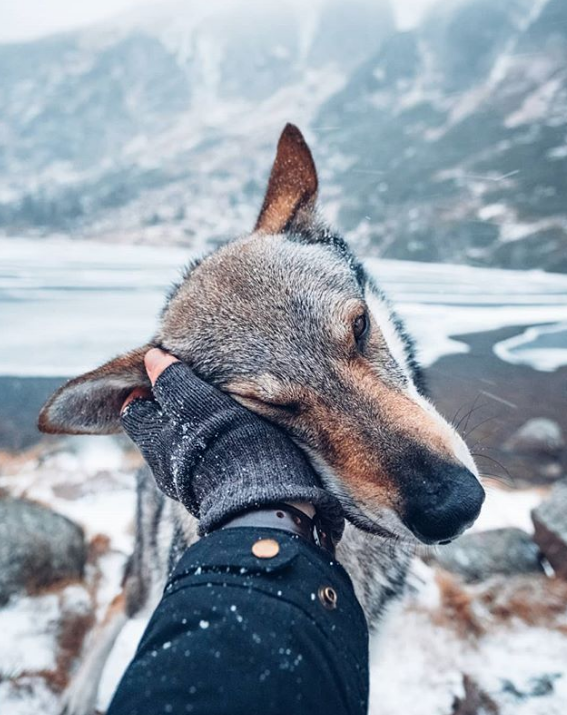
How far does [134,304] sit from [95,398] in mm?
5679

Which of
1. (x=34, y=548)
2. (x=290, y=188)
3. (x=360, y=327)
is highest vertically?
(x=290, y=188)

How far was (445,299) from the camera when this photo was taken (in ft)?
19.1

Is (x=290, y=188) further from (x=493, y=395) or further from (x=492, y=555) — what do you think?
(x=493, y=395)

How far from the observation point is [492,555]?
365cm

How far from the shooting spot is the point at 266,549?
→ 1.15 metres

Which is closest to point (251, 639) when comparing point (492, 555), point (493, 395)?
point (492, 555)

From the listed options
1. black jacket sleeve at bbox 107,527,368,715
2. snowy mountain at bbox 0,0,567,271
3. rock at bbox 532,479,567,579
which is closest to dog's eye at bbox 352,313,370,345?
black jacket sleeve at bbox 107,527,368,715

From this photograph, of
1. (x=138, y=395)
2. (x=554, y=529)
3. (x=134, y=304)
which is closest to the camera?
(x=138, y=395)

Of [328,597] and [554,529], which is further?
[554,529]

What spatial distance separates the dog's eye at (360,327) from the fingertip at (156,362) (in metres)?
0.76

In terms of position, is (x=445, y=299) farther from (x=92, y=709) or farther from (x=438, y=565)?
(x=92, y=709)

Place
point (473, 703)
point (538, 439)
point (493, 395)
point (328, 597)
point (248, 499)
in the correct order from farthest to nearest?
point (493, 395), point (538, 439), point (473, 703), point (248, 499), point (328, 597)

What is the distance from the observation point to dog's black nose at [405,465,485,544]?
131cm

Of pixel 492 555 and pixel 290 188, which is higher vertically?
pixel 290 188
